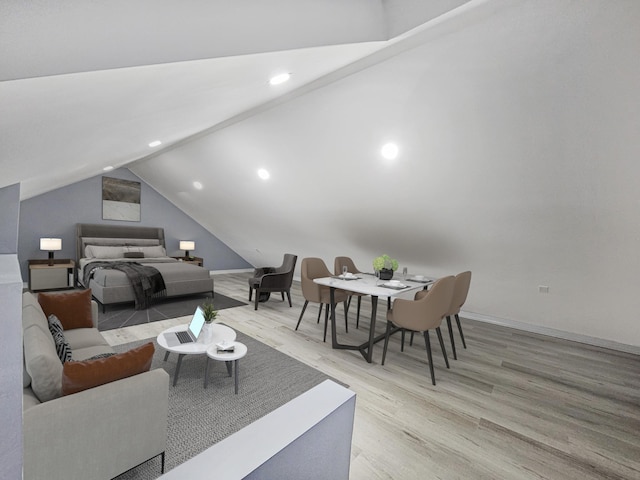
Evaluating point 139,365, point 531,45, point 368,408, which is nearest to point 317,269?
point 368,408

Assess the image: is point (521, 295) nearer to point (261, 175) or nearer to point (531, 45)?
point (531, 45)

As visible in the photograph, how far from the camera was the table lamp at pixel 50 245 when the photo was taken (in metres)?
5.29

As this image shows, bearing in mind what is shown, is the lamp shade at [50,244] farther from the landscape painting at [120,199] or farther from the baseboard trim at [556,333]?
the baseboard trim at [556,333]

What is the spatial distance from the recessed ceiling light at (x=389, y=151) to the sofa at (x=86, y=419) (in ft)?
8.84

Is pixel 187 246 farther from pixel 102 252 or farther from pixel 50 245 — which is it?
pixel 50 245

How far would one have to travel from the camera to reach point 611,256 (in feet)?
9.66

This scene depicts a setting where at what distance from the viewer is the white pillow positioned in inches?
228

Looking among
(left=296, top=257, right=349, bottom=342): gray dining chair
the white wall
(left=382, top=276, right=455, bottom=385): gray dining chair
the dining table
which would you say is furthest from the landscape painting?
(left=382, top=276, right=455, bottom=385): gray dining chair

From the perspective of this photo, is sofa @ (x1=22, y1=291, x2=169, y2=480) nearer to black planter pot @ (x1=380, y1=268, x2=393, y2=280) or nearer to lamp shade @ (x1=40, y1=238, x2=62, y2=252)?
black planter pot @ (x1=380, y1=268, x2=393, y2=280)

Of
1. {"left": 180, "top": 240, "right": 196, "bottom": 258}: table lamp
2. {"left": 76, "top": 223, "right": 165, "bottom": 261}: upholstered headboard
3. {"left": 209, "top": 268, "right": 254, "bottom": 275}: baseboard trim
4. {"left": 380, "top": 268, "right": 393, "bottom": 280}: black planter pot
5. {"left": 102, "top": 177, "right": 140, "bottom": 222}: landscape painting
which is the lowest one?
{"left": 209, "top": 268, "right": 254, "bottom": 275}: baseboard trim

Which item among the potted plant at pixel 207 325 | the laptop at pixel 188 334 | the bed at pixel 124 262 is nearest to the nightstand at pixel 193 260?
→ the bed at pixel 124 262

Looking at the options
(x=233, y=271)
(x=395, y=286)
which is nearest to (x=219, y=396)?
(x=395, y=286)

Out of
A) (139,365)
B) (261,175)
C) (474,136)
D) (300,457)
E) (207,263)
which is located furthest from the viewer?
(207,263)

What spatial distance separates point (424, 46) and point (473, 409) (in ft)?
9.09
